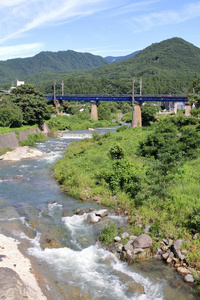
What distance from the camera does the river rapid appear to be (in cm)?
1061

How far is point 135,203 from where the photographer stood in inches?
683

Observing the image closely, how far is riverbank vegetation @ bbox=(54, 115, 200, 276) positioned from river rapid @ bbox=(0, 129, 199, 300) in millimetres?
1243

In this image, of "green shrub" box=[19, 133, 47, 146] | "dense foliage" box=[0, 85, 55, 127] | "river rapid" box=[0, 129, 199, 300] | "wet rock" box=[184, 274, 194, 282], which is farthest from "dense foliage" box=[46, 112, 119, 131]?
"wet rock" box=[184, 274, 194, 282]

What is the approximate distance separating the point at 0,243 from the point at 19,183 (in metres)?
10.7

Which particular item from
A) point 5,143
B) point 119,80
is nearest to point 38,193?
point 5,143

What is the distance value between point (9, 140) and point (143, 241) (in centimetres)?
3113

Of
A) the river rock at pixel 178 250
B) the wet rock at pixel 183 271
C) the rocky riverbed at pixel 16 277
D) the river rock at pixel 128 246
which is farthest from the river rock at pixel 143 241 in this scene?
the rocky riverbed at pixel 16 277

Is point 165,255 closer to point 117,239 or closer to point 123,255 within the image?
point 123,255

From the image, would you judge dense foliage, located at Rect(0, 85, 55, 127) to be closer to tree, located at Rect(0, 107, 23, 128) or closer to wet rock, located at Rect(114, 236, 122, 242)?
tree, located at Rect(0, 107, 23, 128)

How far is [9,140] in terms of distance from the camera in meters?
40.2

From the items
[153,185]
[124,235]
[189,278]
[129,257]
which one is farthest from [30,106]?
[189,278]

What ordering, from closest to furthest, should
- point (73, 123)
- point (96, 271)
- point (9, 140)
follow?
point (96, 271) < point (9, 140) < point (73, 123)

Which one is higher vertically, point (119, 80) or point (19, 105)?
point (119, 80)

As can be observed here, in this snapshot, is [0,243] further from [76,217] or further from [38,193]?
[38,193]
